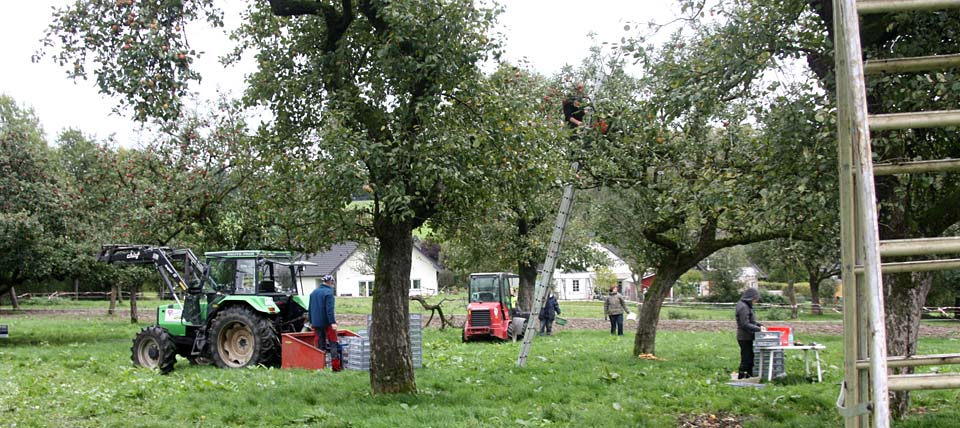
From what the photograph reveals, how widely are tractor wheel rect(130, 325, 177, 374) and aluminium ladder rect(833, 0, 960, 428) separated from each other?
44.9 ft

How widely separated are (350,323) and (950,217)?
23.2 meters

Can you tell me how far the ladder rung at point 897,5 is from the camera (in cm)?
283

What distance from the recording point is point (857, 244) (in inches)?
112

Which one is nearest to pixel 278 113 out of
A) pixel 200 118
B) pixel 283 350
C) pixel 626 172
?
pixel 283 350

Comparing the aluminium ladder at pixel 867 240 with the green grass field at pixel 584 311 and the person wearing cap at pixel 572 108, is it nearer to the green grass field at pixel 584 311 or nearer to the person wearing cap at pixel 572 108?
the person wearing cap at pixel 572 108

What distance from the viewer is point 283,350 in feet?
47.2

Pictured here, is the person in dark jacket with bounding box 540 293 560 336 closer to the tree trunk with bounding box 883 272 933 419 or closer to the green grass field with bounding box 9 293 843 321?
the green grass field with bounding box 9 293 843 321

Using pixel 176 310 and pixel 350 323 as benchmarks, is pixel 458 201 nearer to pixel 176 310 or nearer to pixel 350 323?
pixel 176 310

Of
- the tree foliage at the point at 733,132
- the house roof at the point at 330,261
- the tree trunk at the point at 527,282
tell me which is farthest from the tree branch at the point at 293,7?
the house roof at the point at 330,261

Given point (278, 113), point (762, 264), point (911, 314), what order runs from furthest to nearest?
point (762, 264), point (278, 113), point (911, 314)

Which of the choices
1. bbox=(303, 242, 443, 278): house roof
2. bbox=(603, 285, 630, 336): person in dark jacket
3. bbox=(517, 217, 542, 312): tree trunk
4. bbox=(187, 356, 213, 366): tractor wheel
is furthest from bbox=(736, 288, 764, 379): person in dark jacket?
bbox=(303, 242, 443, 278): house roof

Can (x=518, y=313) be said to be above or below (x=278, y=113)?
below

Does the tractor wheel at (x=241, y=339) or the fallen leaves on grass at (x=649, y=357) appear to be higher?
the tractor wheel at (x=241, y=339)

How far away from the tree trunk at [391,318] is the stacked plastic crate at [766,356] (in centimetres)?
589
